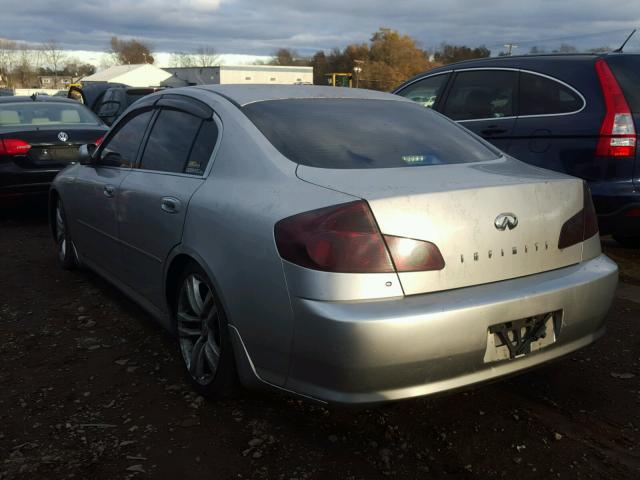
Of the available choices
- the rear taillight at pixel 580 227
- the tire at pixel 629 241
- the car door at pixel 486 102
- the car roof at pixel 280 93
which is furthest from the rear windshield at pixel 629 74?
the rear taillight at pixel 580 227

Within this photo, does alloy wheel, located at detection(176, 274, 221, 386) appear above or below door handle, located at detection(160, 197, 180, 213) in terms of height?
below

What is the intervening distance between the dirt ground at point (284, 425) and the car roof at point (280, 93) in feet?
4.91

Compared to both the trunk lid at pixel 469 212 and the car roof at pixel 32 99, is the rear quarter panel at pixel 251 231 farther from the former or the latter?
the car roof at pixel 32 99

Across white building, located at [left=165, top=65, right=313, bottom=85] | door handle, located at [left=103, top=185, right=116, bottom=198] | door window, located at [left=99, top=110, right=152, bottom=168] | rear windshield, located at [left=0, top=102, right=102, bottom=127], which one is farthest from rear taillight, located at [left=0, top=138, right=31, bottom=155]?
white building, located at [left=165, top=65, right=313, bottom=85]

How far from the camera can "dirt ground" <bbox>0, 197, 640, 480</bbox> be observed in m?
2.44

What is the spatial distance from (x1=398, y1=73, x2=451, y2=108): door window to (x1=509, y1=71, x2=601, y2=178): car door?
100cm

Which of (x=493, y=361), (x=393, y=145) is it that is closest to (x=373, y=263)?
(x=493, y=361)

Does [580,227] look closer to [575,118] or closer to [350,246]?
[350,246]

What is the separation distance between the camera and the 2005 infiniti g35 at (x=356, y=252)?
7.21 ft

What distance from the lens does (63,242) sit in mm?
5203

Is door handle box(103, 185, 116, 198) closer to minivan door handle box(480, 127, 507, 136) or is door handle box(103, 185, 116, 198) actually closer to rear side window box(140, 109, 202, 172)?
rear side window box(140, 109, 202, 172)

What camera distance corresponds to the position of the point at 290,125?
9.60 ft

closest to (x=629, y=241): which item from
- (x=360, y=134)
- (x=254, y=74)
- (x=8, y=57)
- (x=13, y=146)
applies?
(x=360, y=134)

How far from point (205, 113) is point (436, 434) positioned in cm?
192
